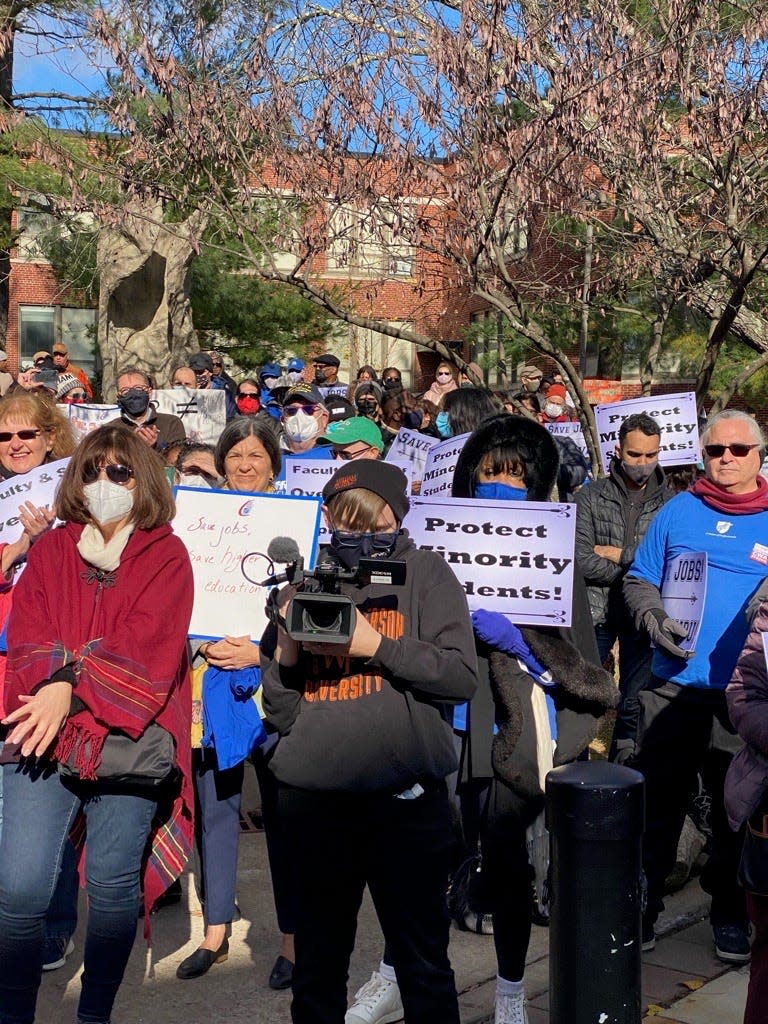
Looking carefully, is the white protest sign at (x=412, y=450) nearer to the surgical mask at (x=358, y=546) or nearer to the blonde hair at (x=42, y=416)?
the blonde hair at (x=42, y=416)

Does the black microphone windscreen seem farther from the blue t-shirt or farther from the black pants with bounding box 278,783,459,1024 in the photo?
the blue t-shirt

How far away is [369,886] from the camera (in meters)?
3.50

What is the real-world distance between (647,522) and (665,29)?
3317mm

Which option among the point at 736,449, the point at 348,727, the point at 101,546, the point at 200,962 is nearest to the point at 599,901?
the point at 348,727

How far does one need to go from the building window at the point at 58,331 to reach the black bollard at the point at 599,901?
30.4 m

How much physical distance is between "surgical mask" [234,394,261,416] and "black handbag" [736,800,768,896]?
980 cm

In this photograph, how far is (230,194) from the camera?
11828mm

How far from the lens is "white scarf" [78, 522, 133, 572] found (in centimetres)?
385

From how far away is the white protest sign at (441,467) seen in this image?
7.46 metres

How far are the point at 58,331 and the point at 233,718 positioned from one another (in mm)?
28963

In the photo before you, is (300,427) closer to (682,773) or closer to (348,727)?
(682,773)

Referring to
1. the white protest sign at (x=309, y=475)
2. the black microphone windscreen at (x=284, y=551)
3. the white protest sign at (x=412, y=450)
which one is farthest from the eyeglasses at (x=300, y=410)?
the black microphone windscreen at (x=284, y=551)

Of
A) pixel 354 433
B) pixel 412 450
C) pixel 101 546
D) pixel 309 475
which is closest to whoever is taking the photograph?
pixel 101 546

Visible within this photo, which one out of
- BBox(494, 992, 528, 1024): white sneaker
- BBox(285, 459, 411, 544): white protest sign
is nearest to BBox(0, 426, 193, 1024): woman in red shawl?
BBox(494, 992, 528, 1024): white sneaker
